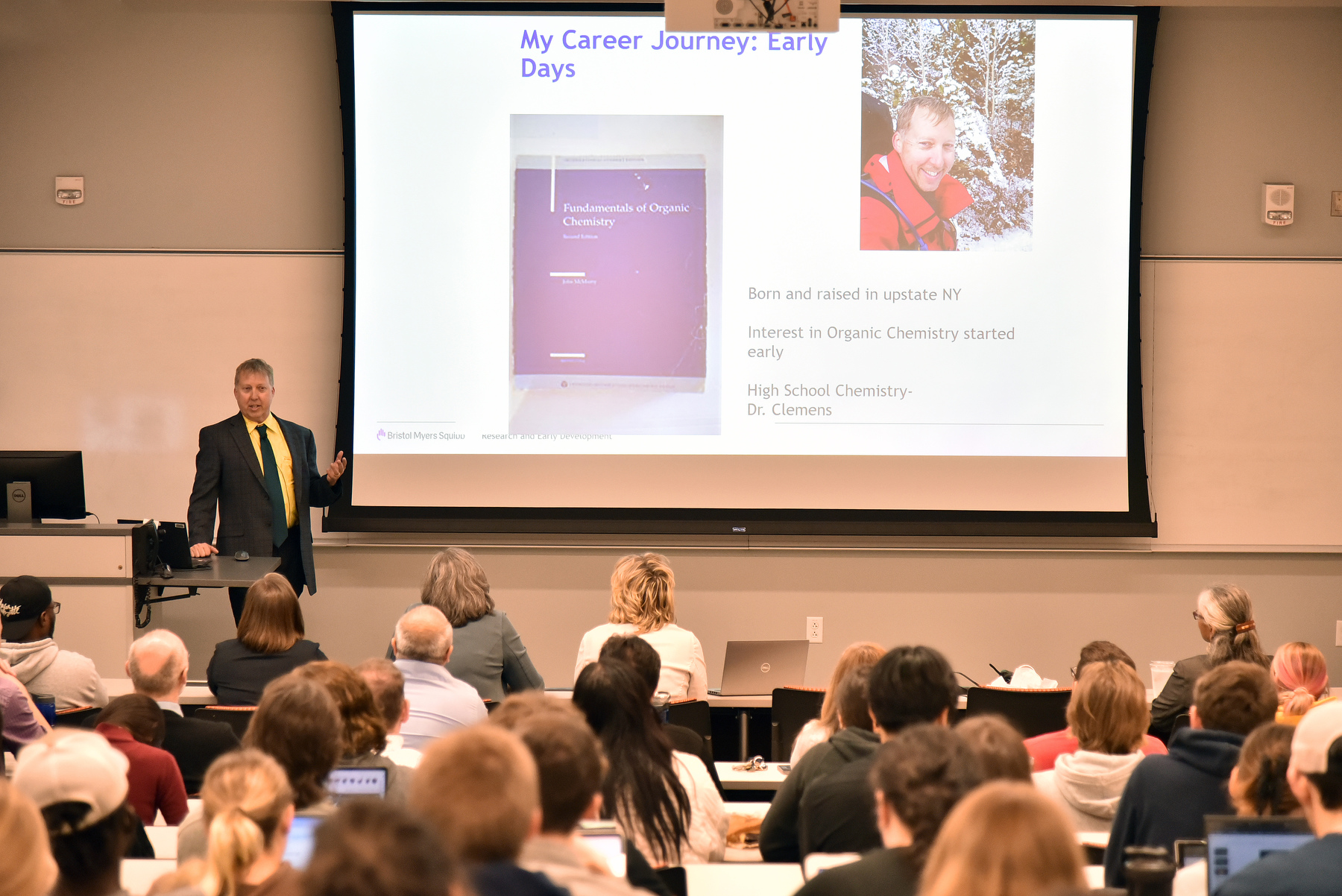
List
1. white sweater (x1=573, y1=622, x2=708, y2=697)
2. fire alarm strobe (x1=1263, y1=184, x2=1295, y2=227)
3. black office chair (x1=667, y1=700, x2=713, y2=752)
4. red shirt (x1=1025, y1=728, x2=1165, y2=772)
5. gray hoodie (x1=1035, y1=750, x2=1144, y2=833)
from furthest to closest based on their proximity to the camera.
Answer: fire alarm strobe (x1=1263, y1=184, x2=1295, y2=227), white sweater (x1=573, y1=622, x2=708, y2=697), black office chair (x1=667, y1=700, x2=713, y2=752), red shirt (x1=1025, y1=728, x2=1165, y2=772), gray hoodie (x1=1035, y1=750, x2=1144, y2=833)

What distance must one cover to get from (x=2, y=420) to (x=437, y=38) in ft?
9.51

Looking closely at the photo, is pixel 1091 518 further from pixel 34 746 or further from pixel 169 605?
pixel 34 746

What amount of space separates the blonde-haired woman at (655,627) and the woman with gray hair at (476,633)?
0.27 metres

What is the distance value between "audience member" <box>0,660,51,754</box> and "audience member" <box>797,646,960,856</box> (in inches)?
85.9

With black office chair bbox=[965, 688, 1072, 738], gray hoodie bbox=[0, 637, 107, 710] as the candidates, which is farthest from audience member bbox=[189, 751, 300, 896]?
black office chair bbox=[965, 688, 1072, 738]

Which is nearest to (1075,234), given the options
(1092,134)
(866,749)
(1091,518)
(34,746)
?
(1092,134)

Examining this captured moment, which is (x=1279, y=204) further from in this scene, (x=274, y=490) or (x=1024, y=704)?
(x=274, y=490)

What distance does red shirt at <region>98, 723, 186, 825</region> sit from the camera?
2857 mm

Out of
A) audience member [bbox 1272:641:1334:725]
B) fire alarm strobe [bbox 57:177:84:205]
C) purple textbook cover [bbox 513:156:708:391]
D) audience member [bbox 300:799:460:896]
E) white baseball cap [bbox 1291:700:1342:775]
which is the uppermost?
fire alarm strobe [bbox 57:177:84:205]

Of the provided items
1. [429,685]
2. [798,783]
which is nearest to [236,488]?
[429,685]

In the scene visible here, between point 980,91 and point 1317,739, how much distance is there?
4.51m

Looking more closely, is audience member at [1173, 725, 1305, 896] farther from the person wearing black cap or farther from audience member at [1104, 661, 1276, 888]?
the person wearing black cap

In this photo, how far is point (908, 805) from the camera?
1.93 m

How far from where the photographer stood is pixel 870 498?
6070 mm
